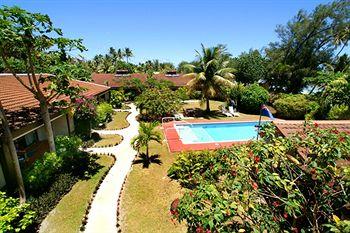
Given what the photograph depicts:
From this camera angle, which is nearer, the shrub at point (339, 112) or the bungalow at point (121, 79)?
the shrub at point (339, 112)

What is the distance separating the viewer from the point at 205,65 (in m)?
28.5

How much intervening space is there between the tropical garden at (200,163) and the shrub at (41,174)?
5cm

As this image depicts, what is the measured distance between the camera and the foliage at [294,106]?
27.7 meters

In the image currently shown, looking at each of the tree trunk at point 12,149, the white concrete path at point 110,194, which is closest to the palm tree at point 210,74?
the white concrete path at point 110,194

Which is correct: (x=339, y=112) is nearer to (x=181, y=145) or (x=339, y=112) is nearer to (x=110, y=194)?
(x=181, y=145)

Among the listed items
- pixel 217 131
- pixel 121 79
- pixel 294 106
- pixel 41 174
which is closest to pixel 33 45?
pixel 41 174

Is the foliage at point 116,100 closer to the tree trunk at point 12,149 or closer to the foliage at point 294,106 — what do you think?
the foliage at point 294,106

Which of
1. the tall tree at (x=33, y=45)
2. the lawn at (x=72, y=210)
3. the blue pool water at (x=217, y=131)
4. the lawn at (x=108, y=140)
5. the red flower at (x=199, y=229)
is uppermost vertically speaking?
the tall tree at (x=33, y=45)

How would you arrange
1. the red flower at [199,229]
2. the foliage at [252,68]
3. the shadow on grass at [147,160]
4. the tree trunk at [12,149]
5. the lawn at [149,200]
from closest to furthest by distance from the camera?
the red flower at [199,229], the tree trunk at [12,149], the lawn at [149,200], the shadow on grass at [147,160], the foliage at [252,68]

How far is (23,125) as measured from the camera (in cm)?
1168

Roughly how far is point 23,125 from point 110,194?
570cm

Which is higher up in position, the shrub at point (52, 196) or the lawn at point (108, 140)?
the shrub at point (52, 196)

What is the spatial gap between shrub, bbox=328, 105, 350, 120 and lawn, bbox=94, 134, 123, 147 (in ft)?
71.7

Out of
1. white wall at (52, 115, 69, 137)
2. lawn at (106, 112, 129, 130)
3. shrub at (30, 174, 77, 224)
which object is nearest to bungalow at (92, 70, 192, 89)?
lawn at (106, 112, 129, 130)
